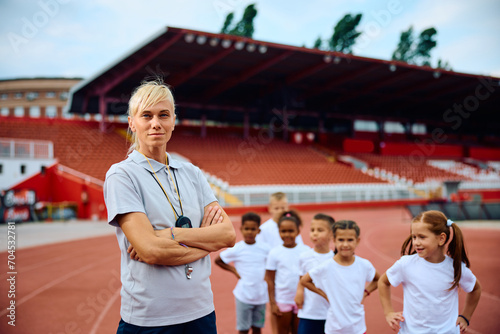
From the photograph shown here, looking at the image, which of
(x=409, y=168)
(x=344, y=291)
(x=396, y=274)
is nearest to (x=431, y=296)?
(x=396, y=274)

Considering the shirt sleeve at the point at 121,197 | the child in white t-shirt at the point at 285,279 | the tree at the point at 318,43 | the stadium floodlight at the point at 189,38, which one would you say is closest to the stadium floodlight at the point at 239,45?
the stadium floodlight at the point at 189,38

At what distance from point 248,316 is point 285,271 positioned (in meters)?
0.60

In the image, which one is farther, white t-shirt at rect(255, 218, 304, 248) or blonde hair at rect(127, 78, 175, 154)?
white t-shirt at rect(255, 218, 304, 248)

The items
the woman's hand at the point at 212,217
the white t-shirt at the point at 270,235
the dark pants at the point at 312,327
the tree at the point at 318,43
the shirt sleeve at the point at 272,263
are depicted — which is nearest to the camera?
the woman's hand at the point at 212,217

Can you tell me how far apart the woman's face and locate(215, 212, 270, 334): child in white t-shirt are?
7.07 feet

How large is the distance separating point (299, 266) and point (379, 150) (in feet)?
108

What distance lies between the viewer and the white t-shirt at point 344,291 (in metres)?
2.65

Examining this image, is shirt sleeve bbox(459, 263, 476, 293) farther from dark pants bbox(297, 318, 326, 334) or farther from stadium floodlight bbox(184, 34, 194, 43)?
stadium floodlight bbox(184, 34, 194, 43)

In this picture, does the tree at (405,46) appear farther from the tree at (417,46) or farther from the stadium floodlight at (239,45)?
the stadium floodlight at (239,45)

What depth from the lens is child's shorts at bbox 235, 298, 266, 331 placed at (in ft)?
11.4

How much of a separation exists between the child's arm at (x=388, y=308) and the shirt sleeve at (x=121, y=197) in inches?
69.9

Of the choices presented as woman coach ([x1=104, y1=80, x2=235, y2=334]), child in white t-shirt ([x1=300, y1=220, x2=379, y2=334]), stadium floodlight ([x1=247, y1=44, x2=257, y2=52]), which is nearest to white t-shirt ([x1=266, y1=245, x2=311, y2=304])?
child in white t-shirt ([x1=300, y1=220, x2=379, y2=334])

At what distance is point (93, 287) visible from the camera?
20.5ft

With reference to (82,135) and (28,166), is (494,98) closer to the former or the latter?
→ (82,135)
